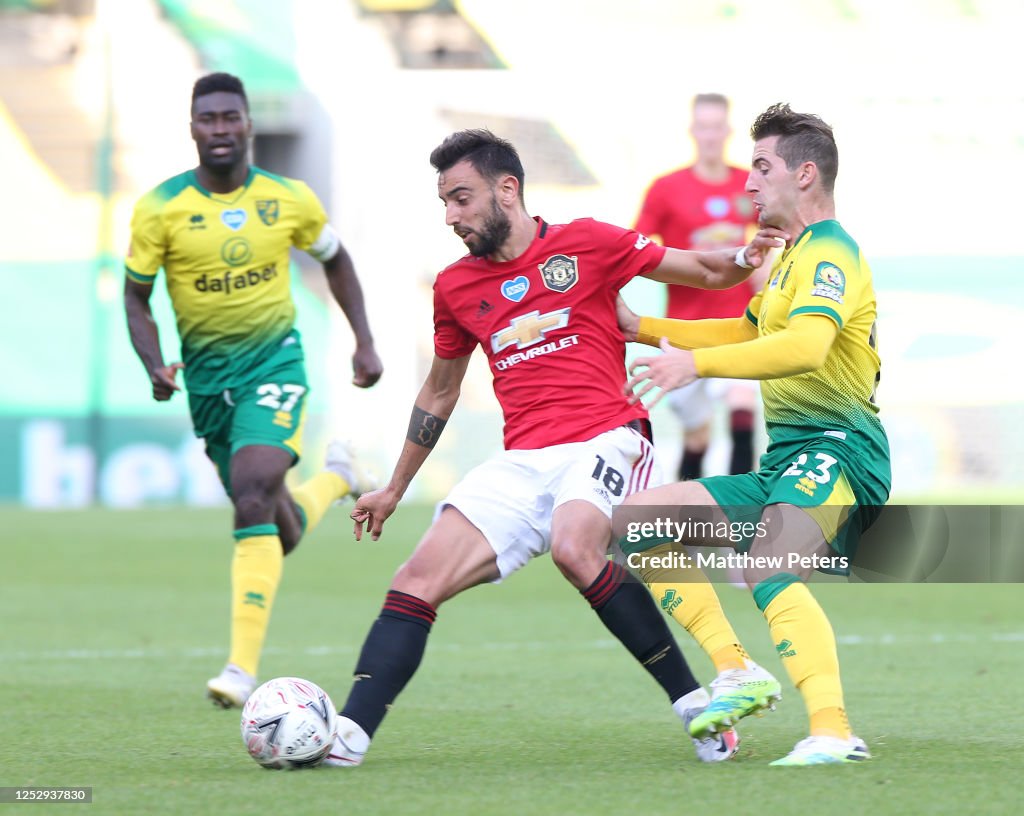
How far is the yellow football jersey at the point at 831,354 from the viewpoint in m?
4.56

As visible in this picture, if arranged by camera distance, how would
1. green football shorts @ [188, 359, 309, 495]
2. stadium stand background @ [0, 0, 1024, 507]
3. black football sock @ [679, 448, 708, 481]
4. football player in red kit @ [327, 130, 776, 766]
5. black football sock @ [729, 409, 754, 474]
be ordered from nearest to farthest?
football player in red kit @ [327, 130, 776, 766] → green football shorts @ [188, 359, 309, 495] → black football sock @ [729, 409, 754, 474] → black football sock @ [679, 448, 708, 481] → stadium stand background @ [0, 0, 1024, 507]

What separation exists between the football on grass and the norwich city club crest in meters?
2.75

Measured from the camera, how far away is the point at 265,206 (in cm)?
695

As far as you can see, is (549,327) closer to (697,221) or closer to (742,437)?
(697,221)

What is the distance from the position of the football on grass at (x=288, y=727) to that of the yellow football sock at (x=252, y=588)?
1612 mm

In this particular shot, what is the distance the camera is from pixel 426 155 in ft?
63.3

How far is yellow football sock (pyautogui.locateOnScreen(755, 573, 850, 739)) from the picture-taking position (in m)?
4.41

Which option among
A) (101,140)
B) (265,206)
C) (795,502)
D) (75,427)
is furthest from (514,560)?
(101,140)

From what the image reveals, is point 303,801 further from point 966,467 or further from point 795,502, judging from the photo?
point 966,467

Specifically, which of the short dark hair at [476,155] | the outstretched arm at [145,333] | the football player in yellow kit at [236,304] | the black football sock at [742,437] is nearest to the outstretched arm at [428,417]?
the short dark hair at [476,155]

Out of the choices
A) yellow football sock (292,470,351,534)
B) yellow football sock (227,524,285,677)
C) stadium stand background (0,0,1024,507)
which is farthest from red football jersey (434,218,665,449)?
stadium stand background (0,0,1024,507)

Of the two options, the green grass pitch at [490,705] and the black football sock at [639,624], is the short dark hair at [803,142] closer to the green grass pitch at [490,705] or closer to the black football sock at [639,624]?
the black football sock at [639,624]

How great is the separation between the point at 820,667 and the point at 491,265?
4.83 ft

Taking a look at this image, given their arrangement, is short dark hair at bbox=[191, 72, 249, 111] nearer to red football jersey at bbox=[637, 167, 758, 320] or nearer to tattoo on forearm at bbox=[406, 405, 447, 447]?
tattoo on forearm at bbox=[406, 405, 447, 447]
